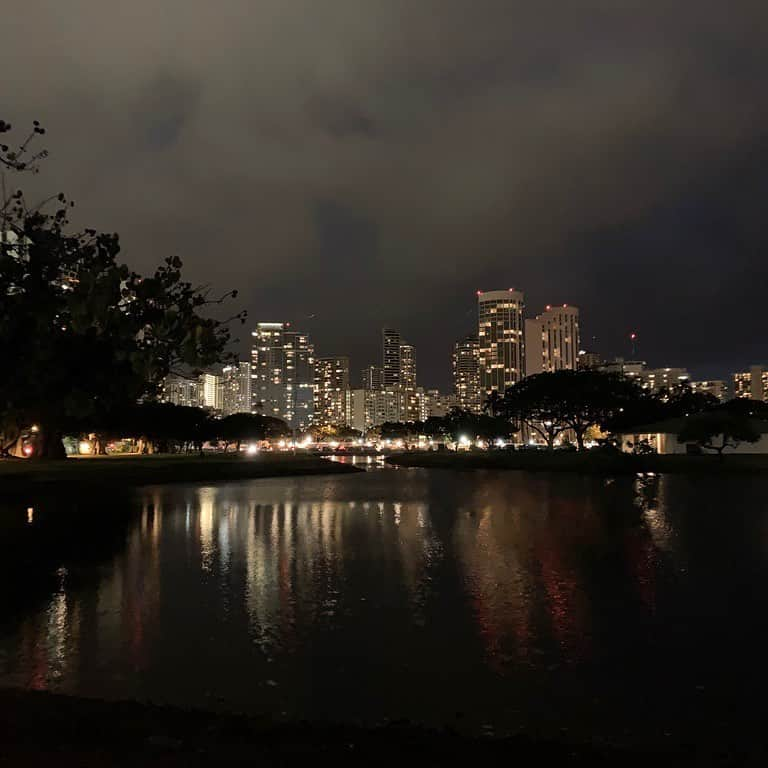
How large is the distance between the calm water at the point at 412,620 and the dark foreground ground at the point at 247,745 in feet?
2.81

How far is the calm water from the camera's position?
790 centimetres

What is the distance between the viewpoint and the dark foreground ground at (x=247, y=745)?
220 inches

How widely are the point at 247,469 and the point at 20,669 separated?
5127 centimetres

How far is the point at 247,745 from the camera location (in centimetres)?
588

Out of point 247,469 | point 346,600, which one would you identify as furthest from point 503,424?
point 346,600

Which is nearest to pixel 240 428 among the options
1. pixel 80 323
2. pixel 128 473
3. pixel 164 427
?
pixel 164 427

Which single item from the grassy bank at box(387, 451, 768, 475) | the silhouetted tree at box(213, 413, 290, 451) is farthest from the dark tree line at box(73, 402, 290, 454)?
the grassy bank at box(387, 451, 768, 475)

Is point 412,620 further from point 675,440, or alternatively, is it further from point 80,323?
point 675,440

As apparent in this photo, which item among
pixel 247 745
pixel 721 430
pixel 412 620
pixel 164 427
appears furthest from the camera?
pixel 164 427

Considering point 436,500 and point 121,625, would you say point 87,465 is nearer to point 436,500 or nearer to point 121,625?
point 436,500

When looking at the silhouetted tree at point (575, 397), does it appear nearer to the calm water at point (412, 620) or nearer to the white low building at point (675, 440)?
the white low building at point (675, 440)

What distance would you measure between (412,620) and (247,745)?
5.77m

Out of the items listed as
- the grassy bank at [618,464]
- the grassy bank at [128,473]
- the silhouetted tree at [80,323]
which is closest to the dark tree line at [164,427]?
the grassy bank at [128,473]

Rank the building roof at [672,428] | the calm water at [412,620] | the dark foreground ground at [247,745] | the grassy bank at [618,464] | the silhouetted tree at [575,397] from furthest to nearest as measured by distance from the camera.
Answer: the silhouetted tree at [575,397], the building roof at [672,428], the grassy bank at [618,464], the calm water at [412,620], the dark foreground ground at [247,745]
